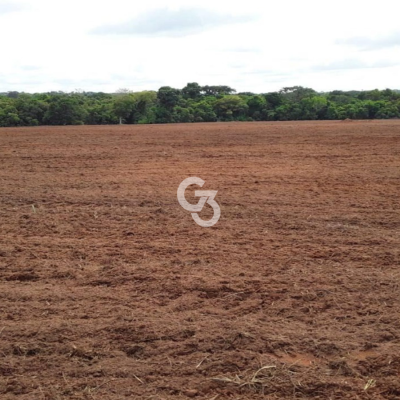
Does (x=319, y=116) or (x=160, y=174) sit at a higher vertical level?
(x=319, y=116)

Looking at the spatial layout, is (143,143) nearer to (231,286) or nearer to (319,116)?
(231,286)

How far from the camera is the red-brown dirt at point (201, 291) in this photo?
3.27m

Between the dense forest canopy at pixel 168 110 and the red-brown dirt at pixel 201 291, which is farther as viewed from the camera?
the dense forest canopy at pixel 168 110

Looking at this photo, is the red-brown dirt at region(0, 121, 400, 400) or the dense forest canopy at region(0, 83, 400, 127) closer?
the red-brown dirt at region(0, 121, 400, 400)

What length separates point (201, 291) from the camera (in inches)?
178

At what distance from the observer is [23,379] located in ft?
10.7

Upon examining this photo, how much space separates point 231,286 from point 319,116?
98.9 feet

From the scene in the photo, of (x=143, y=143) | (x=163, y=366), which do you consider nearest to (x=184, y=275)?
(x=163, y=366)

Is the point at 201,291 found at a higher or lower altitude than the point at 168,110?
lower

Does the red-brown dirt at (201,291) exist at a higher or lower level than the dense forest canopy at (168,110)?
lower

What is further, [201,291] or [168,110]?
[168,110]

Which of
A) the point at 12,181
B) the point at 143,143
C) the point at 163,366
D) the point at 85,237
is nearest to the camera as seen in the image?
the point at 163,366

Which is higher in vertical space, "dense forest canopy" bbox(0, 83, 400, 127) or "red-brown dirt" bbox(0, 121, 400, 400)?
"dense forest canopy" bbox(0, 83, 400, 127)

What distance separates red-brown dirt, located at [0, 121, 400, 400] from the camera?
327 cm
